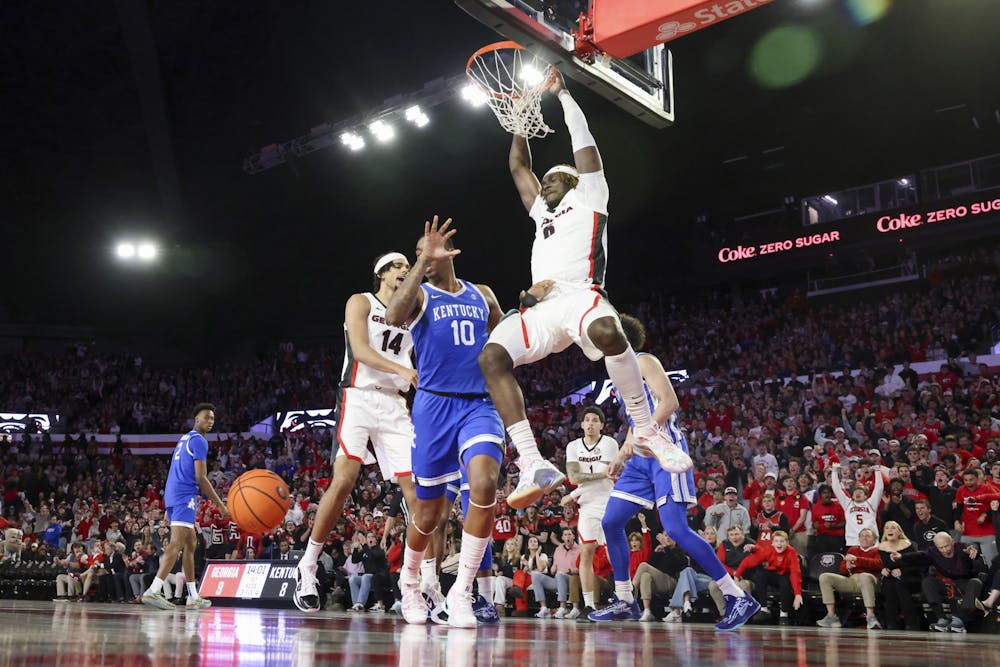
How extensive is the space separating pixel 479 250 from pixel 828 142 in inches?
380

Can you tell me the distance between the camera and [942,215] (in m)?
21.6

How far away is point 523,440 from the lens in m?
4.54

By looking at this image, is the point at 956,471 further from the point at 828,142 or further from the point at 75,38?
the point at 75,38

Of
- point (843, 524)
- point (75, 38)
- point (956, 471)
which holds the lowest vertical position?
point (843, 524)

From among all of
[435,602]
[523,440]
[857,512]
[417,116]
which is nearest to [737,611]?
[435,602]

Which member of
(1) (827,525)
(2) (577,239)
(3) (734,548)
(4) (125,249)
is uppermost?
(4) (125,249)

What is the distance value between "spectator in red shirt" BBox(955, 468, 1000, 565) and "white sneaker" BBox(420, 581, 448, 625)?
5.51 meters

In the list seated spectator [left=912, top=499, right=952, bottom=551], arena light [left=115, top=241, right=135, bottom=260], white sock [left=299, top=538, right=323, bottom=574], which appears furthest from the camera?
arena light [left=115, top=241, right=135, bottom=260]

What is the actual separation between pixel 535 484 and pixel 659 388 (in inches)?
67.9

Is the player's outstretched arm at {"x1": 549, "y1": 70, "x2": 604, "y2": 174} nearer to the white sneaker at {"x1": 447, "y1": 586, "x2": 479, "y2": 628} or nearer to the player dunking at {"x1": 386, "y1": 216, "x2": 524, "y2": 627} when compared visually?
the player dunking at {"x1": 386, "y1": 216, "x2": 524, "y2": 627}

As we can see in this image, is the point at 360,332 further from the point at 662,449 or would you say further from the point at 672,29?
the point at 672,29

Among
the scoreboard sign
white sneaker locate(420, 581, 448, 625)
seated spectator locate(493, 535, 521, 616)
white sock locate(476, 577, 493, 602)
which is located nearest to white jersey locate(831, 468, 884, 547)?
seated spectator locate(493, 535, 521, 616)

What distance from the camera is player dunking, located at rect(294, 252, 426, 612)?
6.01 m

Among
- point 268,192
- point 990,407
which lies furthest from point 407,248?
point 990,407
